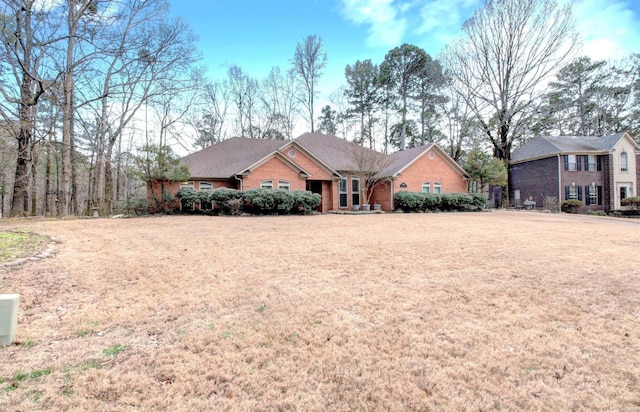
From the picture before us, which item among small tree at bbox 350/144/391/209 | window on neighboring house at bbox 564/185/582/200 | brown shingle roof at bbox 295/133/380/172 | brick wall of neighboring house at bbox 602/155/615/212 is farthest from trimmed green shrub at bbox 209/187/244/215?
brick wall of neighboring house at bbox 602/155/615/212

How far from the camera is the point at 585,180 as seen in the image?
2823 centimetres

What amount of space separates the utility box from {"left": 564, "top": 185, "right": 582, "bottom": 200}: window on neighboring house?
1351 inches

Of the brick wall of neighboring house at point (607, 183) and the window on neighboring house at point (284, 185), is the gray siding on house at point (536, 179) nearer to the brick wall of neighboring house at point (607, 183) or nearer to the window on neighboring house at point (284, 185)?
the brick wall of neighboring house at point (607, 183)

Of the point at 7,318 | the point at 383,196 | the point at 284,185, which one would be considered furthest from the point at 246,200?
the point at 7,318

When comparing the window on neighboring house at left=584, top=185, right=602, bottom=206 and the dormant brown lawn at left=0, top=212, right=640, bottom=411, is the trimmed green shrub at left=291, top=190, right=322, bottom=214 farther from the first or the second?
the window on neighboring house at left=584, top=185, right=602, bottom=206

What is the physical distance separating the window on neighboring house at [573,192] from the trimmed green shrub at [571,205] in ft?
6.22

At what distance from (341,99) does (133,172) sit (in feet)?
83.6

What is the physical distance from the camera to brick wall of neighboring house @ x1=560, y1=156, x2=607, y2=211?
27562mm

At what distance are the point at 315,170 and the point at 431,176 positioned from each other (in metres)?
9.41

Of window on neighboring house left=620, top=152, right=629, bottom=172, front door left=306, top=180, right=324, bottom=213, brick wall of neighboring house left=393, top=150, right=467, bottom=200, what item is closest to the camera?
front door left=306, top=180, right=324, bottom=213

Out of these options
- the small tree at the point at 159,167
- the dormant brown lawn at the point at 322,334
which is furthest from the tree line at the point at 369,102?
the dormant brown lawn at the point at 322,334

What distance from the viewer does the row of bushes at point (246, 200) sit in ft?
58.6

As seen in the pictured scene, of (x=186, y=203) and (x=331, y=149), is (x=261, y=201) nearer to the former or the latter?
(x=186, y=203)

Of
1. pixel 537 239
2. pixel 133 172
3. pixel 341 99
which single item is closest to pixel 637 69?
pixel 341 99
